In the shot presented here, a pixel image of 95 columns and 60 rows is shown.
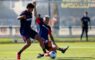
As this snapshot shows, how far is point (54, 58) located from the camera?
55.0ft

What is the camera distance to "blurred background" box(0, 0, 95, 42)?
3566cm

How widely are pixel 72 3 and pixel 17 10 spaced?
4264mm

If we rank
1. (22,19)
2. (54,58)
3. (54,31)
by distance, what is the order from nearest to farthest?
(22,19), (54,58), (54,31)

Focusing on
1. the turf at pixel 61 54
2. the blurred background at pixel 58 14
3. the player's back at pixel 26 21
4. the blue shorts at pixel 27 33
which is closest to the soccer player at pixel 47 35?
the turf at pixel 61 54

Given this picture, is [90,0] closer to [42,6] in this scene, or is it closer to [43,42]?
[42,6]

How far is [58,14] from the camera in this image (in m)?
36.2

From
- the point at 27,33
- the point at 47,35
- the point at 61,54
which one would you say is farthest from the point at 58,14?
the point at 27,33

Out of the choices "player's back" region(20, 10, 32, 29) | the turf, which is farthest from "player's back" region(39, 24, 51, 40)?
"player's back" region(20, 10, 32, 29)

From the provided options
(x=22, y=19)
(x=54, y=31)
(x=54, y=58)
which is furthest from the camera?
(x=54, y=31)

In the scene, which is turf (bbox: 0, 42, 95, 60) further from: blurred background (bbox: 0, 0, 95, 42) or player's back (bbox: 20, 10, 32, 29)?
blurred background (bbox: 0, 0, 95, 42)

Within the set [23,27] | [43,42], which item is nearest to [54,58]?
[43,42]

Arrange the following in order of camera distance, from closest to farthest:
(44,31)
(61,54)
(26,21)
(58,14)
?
1. (26,21)
2. (44,31)
3. (61,54)
4. (58,14)

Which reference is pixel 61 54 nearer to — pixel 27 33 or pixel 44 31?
pixel 44 31

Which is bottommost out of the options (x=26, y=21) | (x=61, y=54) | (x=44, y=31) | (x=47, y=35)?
(x=61, y=54)
